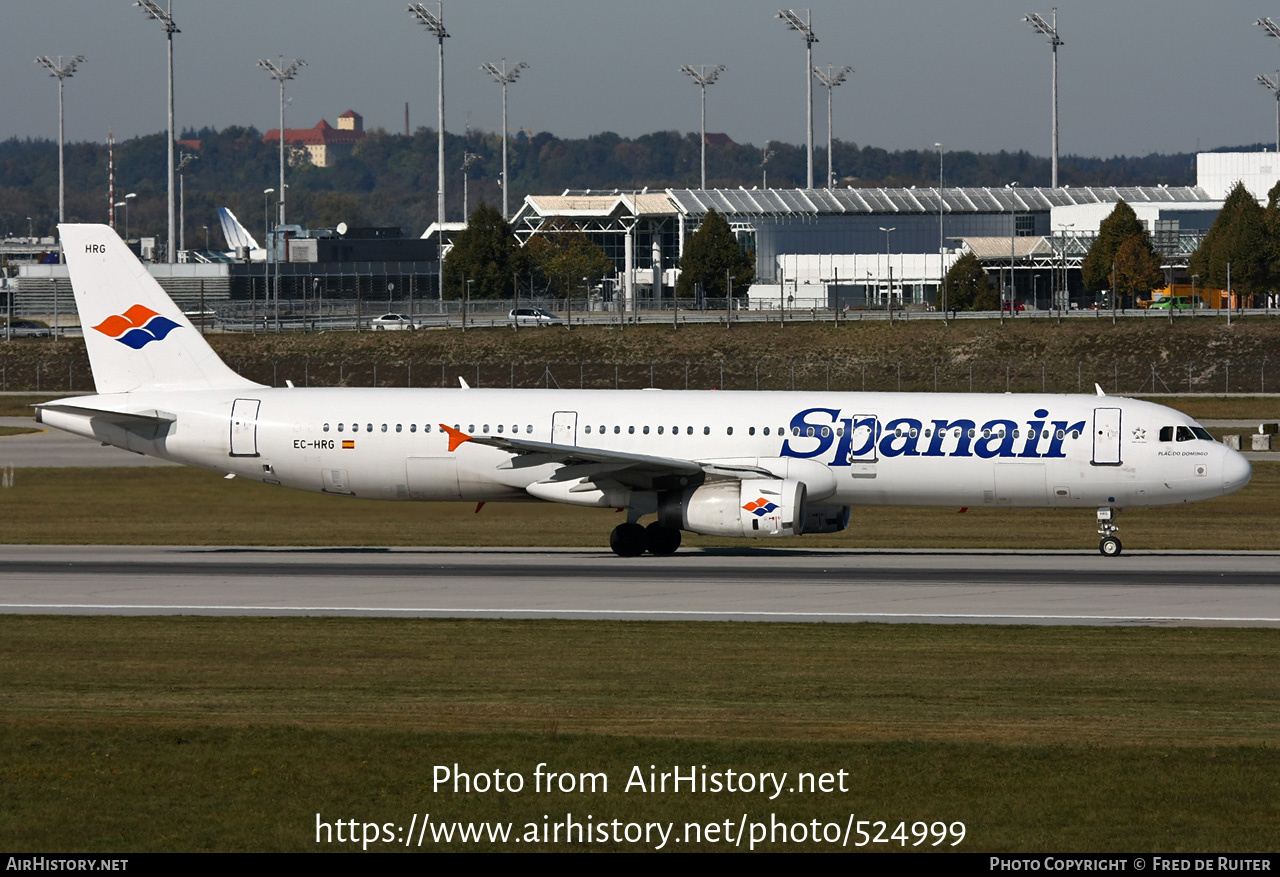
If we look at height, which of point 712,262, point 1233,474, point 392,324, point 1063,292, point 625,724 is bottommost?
point 625,724

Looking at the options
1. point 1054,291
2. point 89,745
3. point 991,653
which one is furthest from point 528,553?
point 1054,291

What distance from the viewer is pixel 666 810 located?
14.4 m

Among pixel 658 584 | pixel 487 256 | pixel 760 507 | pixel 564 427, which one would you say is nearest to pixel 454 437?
pixel 564 427

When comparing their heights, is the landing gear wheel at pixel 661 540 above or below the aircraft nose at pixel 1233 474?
below

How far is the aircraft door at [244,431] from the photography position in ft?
125

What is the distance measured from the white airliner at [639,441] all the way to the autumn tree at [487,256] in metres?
91.2

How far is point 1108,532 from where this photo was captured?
1468 inches

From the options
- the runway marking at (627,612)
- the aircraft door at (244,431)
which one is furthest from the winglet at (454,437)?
the runway marking at (627,612)

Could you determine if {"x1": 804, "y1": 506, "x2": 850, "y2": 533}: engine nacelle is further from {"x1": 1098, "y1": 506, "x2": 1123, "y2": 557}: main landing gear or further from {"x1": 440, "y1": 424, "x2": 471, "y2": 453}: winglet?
{"x1": 440, "y1": 424, "x2": 471, "y2": 453}: winglet

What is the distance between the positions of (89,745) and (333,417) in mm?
21634

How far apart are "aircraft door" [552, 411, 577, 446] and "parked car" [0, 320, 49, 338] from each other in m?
88.1

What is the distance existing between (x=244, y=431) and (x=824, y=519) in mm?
14016

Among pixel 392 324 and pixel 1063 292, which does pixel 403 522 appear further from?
pixel 1063 292

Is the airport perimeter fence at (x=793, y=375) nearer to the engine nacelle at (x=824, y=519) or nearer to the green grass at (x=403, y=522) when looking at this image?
the green grass at (x=403, y=522)
